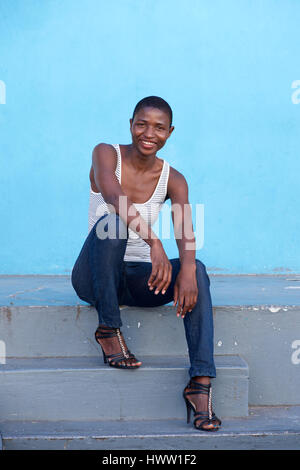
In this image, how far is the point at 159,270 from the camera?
1.85 metres

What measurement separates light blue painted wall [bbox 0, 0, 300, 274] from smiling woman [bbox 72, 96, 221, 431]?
1601mm

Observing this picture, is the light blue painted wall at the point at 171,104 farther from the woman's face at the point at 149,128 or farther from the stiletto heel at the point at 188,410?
the stiletto heel at the point at 188,410

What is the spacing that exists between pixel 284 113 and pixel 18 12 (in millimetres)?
2036

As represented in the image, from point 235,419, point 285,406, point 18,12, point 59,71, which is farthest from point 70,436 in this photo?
point 18,12

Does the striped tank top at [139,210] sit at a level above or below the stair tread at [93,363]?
above

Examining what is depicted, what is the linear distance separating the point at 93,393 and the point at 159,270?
20.4 inches

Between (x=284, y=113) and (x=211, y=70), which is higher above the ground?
(x=211, y=70)

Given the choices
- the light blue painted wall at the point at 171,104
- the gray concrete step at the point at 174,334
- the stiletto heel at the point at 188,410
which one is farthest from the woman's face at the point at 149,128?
the light blue painted wall at the point at 171,104

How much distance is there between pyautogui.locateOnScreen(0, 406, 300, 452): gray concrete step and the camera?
173 centimetres

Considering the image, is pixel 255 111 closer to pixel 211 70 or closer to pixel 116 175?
pixel 211 70

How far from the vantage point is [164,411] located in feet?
6.28

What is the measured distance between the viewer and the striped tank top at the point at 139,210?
2.11 m

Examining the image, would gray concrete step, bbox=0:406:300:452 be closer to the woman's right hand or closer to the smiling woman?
the smiling woman

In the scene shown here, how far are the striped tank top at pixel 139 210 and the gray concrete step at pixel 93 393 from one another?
1.51 ft
